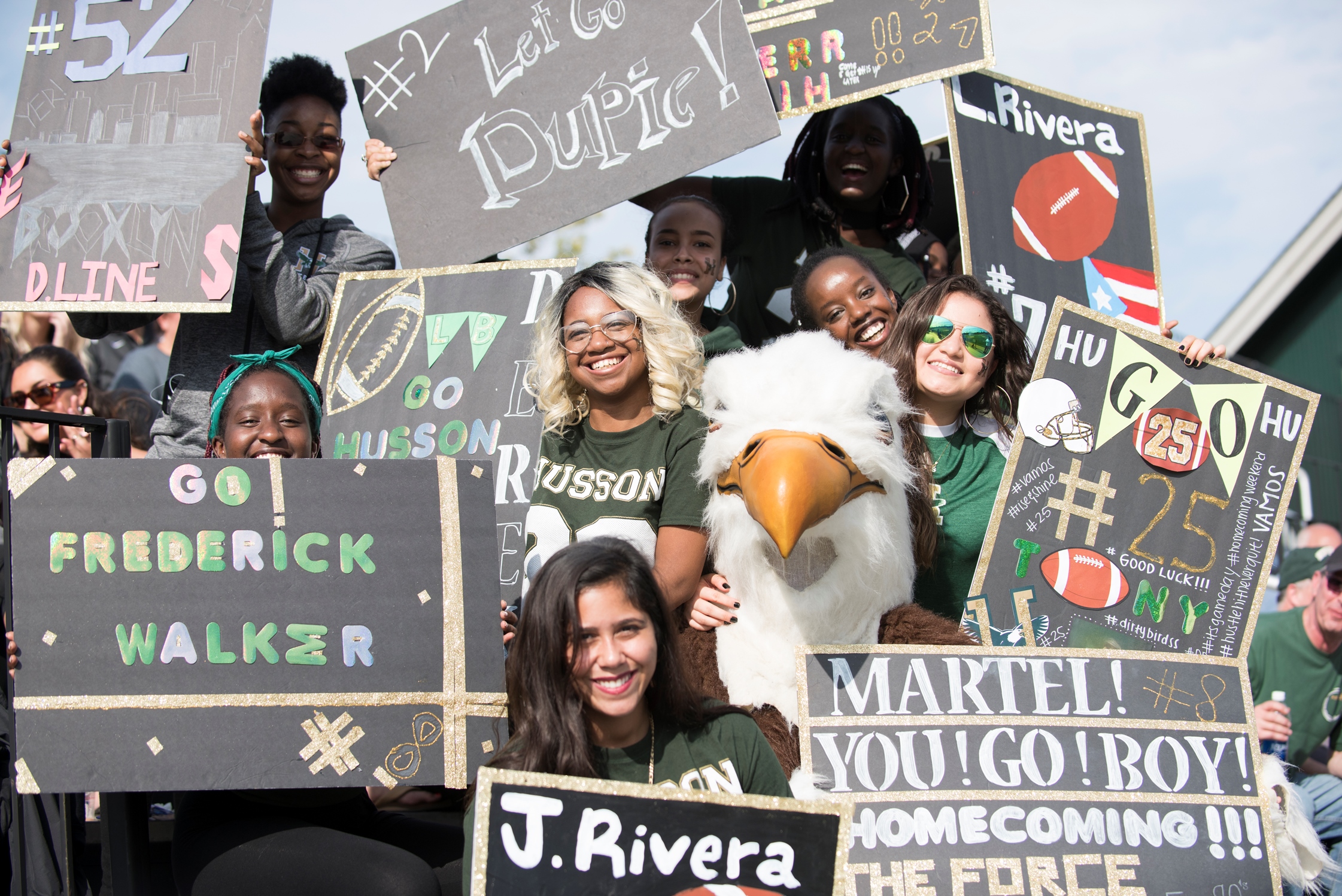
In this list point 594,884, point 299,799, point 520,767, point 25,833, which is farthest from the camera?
point 25,833

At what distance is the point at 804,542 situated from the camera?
2.60 meters

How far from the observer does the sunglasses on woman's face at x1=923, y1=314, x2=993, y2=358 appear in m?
3.04

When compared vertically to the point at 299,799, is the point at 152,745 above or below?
above

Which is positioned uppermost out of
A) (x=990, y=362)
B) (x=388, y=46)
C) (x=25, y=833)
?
(x=388, y=46)

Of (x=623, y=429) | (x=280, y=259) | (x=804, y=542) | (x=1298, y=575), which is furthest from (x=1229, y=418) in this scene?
(x=1298, y=575)

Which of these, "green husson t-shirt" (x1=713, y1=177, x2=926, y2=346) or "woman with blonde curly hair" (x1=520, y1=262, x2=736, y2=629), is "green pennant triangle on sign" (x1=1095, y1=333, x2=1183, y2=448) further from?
"woman with blonde curly hair" (x1=520, y1=262, x2=736, y2=629)

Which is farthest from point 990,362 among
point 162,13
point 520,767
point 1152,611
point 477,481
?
point 162,13

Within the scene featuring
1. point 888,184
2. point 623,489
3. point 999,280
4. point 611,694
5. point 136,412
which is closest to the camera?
point 611,694

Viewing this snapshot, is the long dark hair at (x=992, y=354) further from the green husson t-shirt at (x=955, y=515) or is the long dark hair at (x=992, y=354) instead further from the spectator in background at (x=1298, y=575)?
the spectator in background at (x=1298, y=575)

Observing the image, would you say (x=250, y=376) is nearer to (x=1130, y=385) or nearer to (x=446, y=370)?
(x=446, y=370)

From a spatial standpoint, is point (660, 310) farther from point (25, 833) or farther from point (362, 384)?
point (25, 833)

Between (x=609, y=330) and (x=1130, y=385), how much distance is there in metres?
1.46

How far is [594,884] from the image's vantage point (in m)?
1.87

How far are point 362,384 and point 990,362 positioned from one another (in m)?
1.94
